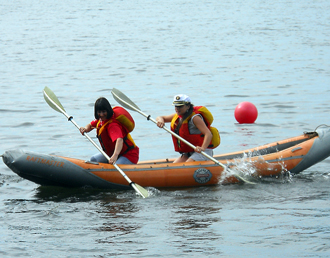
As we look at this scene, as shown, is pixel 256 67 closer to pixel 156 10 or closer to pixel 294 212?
pixel 294 212

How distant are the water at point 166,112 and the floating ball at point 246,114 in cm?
20

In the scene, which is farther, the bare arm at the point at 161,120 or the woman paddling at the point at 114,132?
the bare arm at the point at 161,120

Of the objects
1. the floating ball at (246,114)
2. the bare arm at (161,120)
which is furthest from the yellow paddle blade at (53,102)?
the floating ball at (246,114)

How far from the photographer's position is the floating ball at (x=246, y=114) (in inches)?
461

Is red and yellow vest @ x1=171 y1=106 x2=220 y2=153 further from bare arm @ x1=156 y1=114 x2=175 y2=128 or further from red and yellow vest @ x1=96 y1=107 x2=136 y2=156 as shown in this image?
red and yellow vest @ x1=96 y1=107 x2=136 y2=156

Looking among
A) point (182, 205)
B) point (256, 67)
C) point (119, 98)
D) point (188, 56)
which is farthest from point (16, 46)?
point (182, 205)

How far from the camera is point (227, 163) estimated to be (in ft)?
24.6

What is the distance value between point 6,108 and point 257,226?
31.8ft

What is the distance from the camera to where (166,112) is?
511 inches

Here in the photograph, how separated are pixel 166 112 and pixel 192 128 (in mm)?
5471

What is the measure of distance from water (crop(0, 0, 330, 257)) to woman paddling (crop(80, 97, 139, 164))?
521 millimetres

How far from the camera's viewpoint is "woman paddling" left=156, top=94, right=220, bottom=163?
7.34 metres

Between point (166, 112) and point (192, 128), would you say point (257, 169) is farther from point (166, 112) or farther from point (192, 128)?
point (166, 112)

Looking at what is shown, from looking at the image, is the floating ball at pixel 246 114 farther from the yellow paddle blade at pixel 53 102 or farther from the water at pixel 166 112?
the yellow paddle blade at pixel 53 102
